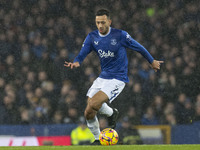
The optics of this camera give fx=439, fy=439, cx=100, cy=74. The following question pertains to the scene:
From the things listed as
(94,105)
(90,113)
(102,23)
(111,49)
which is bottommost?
(90,113)

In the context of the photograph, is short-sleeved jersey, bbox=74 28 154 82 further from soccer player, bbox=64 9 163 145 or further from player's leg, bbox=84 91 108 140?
player's leg, bbox=84 91 108 140

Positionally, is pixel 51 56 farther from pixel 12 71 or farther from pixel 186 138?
pixel 186 138

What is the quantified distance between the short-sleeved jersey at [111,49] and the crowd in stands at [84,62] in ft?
11.3

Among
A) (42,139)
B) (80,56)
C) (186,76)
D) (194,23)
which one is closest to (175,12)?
(194,23)

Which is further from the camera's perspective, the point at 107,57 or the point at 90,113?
the point at 107,57

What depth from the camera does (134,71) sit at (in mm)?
11258

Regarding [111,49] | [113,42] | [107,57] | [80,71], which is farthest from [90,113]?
[80,71]

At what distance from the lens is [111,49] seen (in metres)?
6.41

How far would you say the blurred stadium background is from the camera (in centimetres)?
976

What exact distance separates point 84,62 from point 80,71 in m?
0.35

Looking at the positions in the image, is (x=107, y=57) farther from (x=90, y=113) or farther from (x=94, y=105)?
A: (x=90, y=113)

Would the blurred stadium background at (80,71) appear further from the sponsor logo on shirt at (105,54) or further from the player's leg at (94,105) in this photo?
the sponsor logo on shirt at (105,54)

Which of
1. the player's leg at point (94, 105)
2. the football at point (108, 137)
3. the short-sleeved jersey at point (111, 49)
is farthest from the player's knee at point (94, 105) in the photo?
the short-sleeved jersey at point (111, 49)

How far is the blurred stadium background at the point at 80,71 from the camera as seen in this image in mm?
9758
